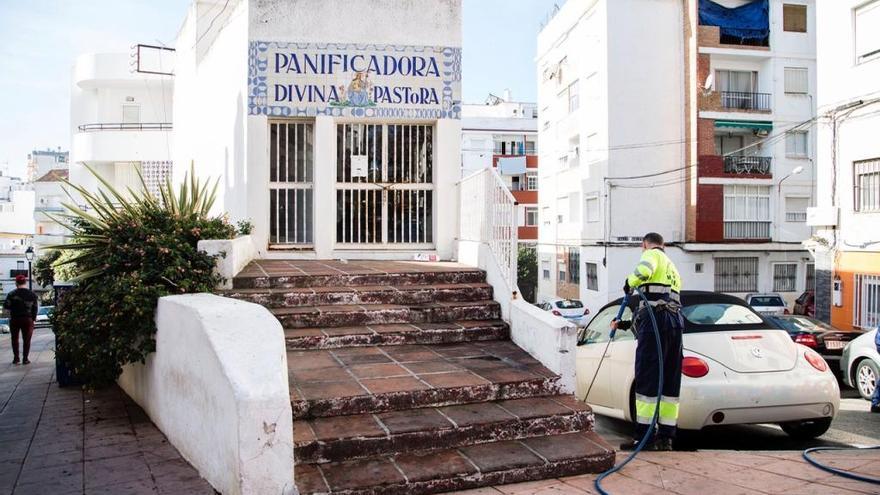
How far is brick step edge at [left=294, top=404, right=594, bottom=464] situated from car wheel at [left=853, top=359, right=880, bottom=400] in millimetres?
6740

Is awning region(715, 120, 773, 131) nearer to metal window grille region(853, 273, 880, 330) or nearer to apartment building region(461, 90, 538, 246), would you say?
metal window grille region(853, 273, 880, 330)

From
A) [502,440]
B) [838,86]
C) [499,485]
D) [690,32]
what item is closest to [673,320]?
[502,440]

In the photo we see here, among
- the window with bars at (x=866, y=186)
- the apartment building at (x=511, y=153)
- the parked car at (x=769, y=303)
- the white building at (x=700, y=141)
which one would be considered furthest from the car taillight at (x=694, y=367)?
the apartment building at (x=511, y=153)

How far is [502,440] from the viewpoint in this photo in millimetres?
4871

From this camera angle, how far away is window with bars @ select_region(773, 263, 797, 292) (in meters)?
28.7

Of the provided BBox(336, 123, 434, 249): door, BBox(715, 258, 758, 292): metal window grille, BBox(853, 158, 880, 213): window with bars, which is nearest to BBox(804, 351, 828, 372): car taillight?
BBox(336, 123, 434, 249): door

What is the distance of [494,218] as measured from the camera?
24.9 feet

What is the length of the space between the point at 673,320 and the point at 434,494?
269 cm

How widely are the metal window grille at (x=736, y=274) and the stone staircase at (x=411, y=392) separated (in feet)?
77.2

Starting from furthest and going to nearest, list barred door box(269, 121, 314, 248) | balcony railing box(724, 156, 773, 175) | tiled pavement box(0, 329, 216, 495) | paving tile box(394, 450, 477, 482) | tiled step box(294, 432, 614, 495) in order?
1. balcony railing box(724, 156, 773, 175)
2. barred door box(269, 121, 314, 248)
3. tiled pavement box(0, 329, 216, 495)
4. paving tile box(394, 450, 477, 482)
5. tiled step box(294, 432, 614, 495)

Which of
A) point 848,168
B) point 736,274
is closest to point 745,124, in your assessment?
point 736,274

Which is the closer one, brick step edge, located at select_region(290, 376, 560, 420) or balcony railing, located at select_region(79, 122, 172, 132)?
brick step edge, located at select_region(290, 376, 560, 420)

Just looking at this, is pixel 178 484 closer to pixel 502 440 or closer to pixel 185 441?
pixel 185 441

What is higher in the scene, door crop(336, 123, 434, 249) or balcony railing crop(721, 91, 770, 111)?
balcony railing crop(721, 91, 770, 111)
